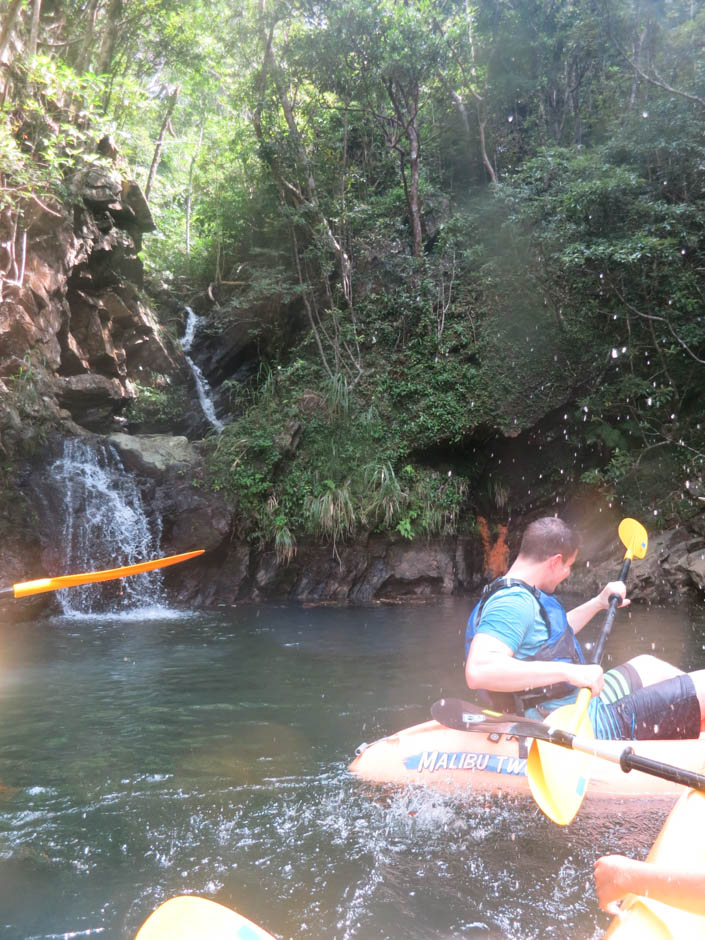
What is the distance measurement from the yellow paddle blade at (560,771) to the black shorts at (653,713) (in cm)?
26

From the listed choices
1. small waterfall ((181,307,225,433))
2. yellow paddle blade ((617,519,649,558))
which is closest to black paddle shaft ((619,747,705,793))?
yellow paddle blade ((617,519,649,558))

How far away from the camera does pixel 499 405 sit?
9.37 metres

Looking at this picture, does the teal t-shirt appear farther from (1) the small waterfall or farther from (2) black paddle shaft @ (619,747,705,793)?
(1) the small waterfall

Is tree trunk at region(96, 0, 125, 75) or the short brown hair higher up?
tree trunk at region(96, 0, 125, 75)

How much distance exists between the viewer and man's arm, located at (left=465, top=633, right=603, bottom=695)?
7.50 ft

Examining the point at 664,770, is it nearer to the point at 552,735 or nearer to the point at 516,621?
the point at 552,735

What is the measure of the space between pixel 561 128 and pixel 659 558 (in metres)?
8.19

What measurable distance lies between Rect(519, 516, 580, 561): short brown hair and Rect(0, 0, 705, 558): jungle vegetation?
613cm

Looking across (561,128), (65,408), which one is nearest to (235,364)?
(65,408)

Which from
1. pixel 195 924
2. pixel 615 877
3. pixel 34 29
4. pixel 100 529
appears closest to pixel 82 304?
pixel 34 29

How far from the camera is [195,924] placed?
147 centimetres

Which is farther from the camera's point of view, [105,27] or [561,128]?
[561,128]

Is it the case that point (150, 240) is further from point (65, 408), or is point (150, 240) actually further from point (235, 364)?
point (65, 408)

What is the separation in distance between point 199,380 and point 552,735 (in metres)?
10.6
